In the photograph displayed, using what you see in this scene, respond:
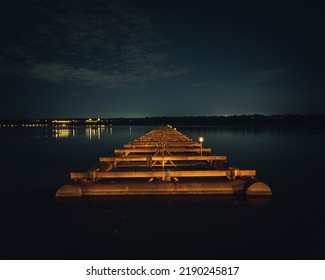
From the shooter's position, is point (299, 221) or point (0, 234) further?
point (299, 221)

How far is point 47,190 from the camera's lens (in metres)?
15.8

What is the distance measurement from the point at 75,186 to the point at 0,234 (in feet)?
11.4

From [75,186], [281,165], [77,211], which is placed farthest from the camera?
[281,165]

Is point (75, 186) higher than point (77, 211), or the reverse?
point (75, 186)

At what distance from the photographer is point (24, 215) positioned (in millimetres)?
11727
